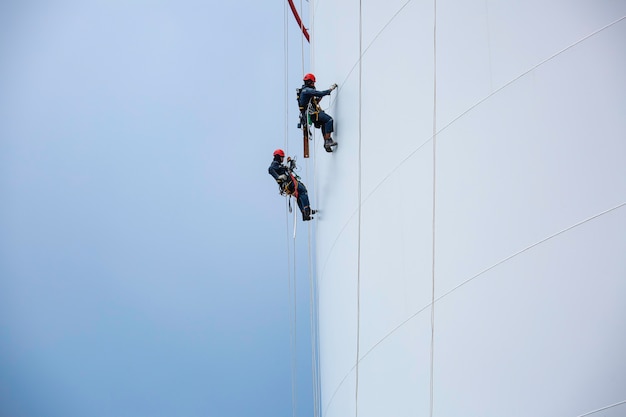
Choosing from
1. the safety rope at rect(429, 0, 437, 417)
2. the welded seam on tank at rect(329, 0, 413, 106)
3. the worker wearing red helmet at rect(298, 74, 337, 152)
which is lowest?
the safety rope at rect(429, 0, 437, 417)

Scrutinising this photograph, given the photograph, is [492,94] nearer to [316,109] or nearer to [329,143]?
[329,143]

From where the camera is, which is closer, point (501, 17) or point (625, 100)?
point (625, 100)

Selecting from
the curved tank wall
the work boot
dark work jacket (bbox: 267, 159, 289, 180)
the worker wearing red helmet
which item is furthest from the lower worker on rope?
the curved tank wall

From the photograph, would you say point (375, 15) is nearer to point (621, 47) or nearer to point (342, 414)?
point (621, 47)

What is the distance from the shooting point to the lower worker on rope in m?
12.5

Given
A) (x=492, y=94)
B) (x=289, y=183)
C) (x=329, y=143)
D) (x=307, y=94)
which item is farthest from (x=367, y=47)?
(x=289, y=183)

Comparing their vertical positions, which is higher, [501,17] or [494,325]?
[501,17]

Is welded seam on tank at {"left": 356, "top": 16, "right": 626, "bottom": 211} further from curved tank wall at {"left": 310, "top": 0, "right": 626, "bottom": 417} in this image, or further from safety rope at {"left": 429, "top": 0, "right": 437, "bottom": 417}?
safety rope at {"left": 429, "top": 0, "right": 437, "bottom": 417}

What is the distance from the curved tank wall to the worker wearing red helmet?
1487mm

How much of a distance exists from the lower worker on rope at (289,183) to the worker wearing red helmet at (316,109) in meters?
1.58

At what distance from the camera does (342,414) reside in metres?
10.3

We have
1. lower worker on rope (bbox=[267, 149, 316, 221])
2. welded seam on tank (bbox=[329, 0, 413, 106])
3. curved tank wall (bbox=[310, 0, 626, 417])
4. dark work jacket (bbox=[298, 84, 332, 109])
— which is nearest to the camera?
curved tank wall (bbox=[310, 0, 626, 417])

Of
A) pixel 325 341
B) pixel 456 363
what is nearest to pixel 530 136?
pixel 456 363

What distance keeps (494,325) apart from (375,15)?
5025 millimetres
